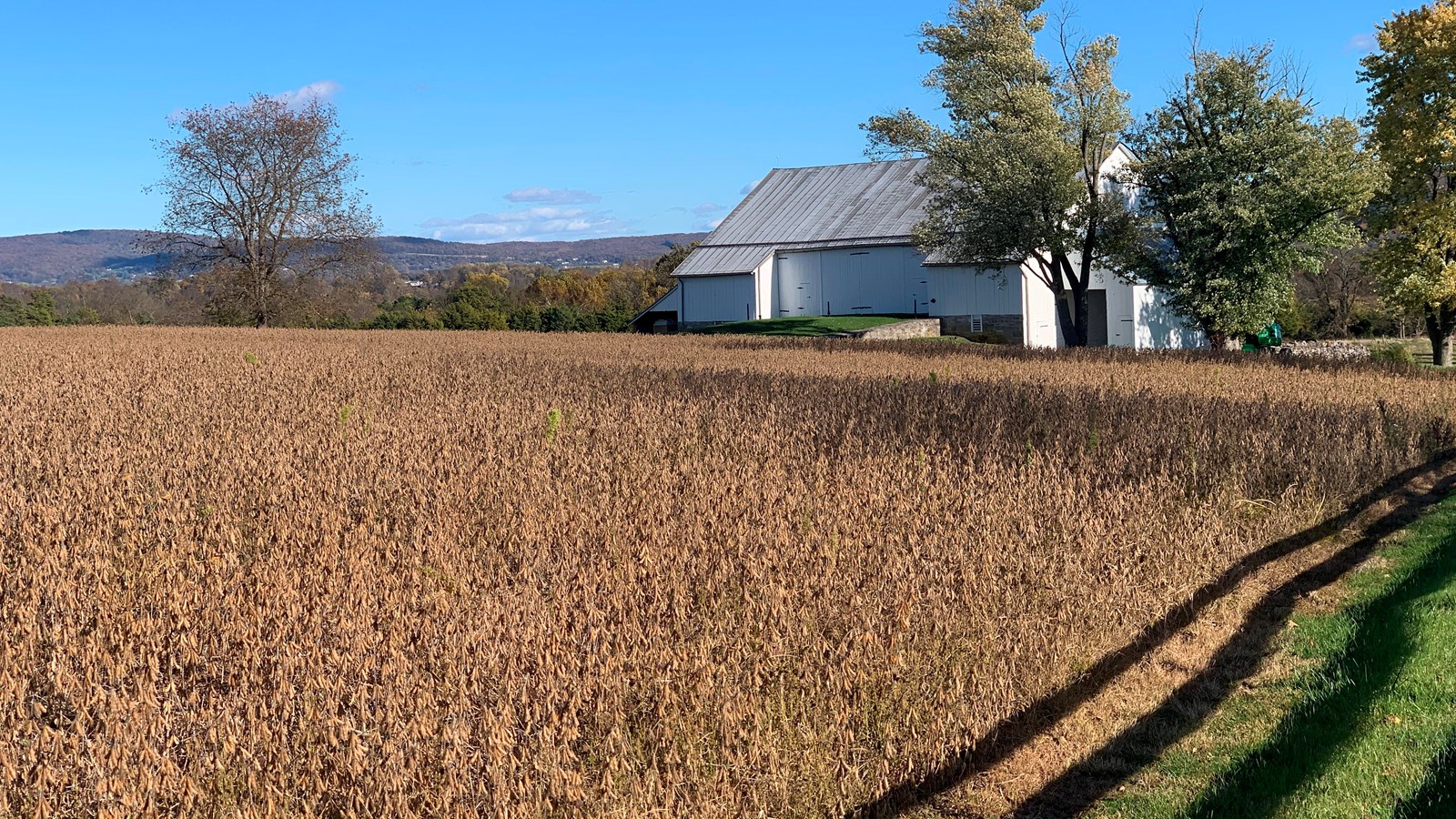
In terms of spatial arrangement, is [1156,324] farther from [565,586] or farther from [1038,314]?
[565,586]

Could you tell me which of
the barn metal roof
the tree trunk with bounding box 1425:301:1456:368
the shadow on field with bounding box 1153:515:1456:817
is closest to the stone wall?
the barn metal roof

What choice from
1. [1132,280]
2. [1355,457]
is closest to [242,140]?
[1132,280]

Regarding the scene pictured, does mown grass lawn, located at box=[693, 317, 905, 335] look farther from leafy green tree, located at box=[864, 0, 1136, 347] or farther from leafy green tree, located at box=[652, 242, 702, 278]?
leafy green tree, located at box=[652, 242, 702, 278]

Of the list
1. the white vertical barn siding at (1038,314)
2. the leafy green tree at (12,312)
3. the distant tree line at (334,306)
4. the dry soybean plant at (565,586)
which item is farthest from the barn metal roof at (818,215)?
the dry soybean plant at (565,586)

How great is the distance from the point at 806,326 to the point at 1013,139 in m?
13.7

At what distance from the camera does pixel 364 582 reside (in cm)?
431

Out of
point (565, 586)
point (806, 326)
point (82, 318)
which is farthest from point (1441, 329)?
point (82, 318)

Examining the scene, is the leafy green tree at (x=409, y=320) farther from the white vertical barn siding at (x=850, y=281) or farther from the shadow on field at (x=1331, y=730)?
the shadow on field at (x=1331, y=730)

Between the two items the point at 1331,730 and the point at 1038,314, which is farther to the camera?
the point at 1038,314

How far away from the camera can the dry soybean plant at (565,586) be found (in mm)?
3113

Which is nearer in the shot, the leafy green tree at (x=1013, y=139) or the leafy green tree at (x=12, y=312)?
the leafy green tree at (x=1013, y=139)

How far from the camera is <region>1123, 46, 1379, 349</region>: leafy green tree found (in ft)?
86.8

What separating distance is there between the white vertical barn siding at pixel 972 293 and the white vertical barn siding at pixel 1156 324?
4913mm

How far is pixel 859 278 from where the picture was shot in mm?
42906
